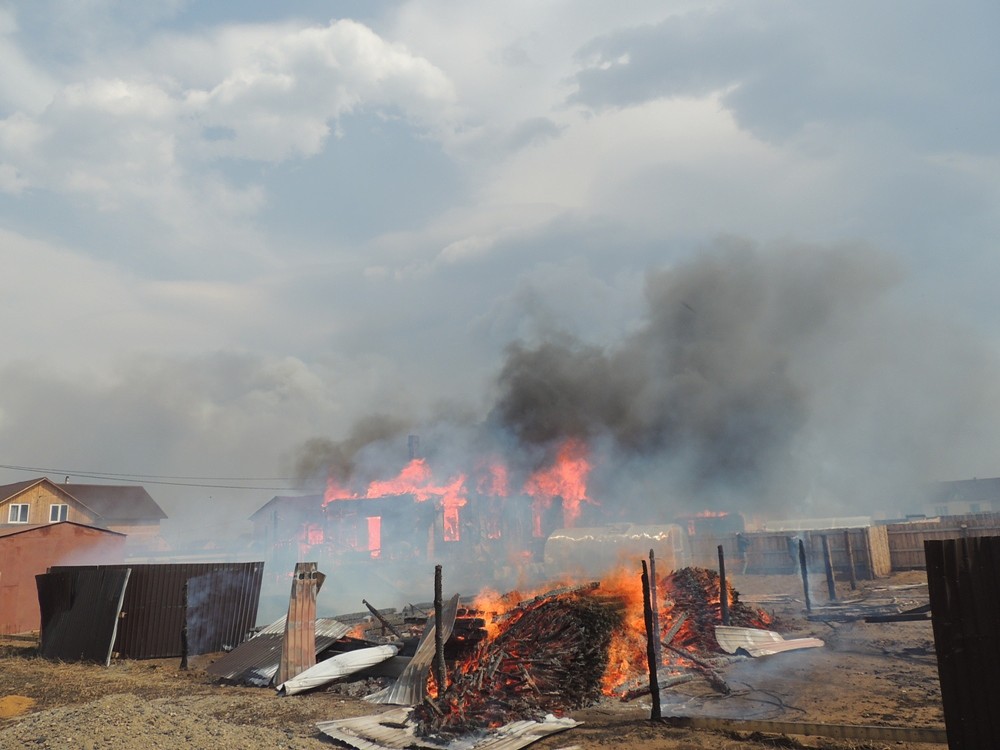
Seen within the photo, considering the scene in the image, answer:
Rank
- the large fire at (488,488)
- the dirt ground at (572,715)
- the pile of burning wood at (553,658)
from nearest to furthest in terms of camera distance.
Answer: the dirt ground at (572,715) → the pile of burning wood at (553,658) → the large fire at (488,488)

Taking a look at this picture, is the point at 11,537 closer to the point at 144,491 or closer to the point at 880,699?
the point at 880,699

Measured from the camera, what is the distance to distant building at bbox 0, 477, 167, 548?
5106 centimetres

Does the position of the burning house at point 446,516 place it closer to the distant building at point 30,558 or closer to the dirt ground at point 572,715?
the distant building at point 30,558

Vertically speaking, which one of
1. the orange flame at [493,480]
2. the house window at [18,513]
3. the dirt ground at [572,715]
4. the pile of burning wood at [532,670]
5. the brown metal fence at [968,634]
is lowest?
the dirt ground at [572,715]

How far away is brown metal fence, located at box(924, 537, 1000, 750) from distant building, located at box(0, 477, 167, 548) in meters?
53.5

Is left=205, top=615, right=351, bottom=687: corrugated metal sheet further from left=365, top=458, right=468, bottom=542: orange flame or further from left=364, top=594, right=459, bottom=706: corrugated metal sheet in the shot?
left=365, top=458, right=468, bottom=542: orange flame

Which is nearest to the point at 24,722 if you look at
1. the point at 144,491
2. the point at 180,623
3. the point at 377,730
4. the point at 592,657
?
the point at 377,730

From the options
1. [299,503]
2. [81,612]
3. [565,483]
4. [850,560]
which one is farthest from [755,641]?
[299,503]

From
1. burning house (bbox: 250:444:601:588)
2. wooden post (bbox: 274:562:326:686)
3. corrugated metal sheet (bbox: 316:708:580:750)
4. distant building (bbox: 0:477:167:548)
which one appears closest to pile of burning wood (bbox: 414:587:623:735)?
corrugated metal sheet (bbox: 316:708:580:750)

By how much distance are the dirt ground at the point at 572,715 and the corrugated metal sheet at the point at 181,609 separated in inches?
27.7

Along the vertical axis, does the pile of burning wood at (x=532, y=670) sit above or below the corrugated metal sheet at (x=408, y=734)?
above

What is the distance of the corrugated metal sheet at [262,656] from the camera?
14.6 meters

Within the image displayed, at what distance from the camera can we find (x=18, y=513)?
51000mm

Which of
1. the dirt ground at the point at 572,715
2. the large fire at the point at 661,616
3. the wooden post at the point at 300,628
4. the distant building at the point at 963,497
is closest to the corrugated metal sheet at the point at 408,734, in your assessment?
the dirt ground at the point at 572,715
